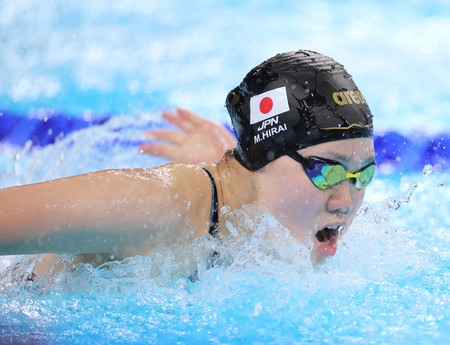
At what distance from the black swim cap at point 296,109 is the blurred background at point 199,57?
276 cm

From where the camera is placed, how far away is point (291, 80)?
1984mm

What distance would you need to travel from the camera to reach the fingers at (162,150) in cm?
273

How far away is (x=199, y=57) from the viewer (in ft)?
19.6

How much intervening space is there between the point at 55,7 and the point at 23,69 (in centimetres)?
106

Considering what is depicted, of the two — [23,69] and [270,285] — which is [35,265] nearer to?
[270,285]

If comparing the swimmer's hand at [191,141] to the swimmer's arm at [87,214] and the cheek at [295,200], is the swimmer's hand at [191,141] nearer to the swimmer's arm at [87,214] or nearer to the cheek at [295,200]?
the cheek at [295,200]

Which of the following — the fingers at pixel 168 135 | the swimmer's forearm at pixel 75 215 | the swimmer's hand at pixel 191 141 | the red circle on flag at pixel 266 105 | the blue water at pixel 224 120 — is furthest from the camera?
the fingers at pixel 168 135

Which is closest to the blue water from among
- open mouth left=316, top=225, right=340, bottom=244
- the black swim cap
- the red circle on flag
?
open mouth left=316, top=225, right=340, bottom=244

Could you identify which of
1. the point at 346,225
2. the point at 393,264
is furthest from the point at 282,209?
the point at 393,264

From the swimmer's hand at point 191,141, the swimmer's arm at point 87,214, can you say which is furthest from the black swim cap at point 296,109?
the swimmer's hand at point 191,141

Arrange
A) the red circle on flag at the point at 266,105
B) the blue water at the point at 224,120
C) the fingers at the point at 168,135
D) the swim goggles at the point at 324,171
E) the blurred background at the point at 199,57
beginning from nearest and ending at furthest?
1. the blue water at the point at 224,120
2. the swim goggles at the point at 324,171
3. the red circle on flag at the point at 266,105
4. the fingers at the point at 168,135
5. the blurred background at the point at 199,57

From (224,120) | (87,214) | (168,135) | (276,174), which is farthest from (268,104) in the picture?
(224,120)

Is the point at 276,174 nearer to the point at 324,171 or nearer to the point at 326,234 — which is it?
the point at 324,171

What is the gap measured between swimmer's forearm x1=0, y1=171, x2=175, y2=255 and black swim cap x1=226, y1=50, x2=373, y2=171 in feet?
1.75
